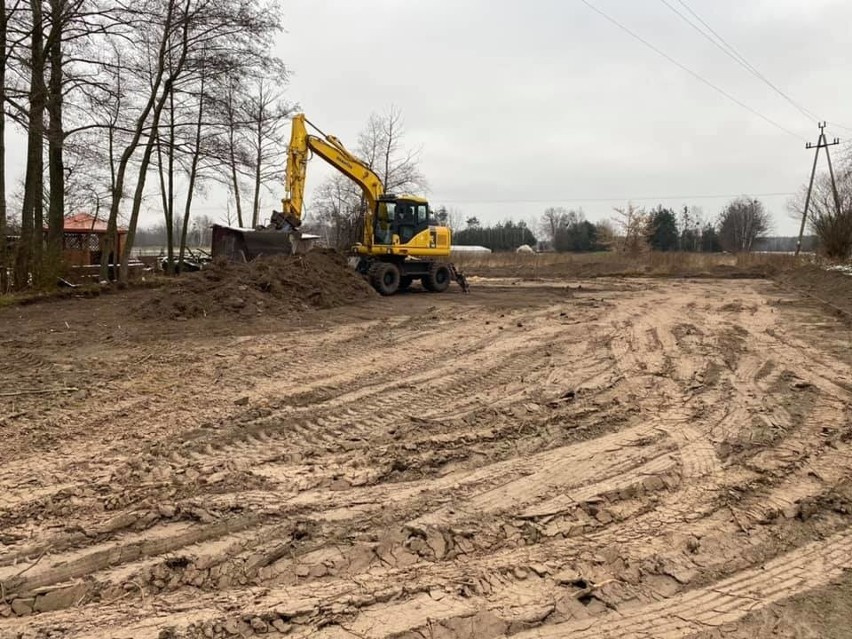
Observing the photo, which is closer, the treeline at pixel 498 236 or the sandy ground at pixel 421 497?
the sandy ground at pixel 421 497

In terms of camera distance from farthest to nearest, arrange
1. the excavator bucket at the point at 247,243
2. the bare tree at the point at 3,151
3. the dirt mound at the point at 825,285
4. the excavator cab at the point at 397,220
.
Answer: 1. the excavator cab at the point at 397,220
2. the excavator bucket at the point at 247,243
3. the dirt mound at the point at 825,285
4. the bare tree at the point at 3,151

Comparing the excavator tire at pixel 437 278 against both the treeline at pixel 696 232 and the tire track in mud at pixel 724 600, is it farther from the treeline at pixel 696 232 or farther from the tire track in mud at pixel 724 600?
the treeline at pixel 696 232

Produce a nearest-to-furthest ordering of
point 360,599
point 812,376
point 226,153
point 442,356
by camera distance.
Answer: point 360,599, point 812,376, point 442,356, point 226,153

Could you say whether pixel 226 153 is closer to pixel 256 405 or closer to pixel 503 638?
pixel 256 405

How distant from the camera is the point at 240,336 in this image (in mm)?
10852

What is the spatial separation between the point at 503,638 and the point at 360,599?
0.73 m

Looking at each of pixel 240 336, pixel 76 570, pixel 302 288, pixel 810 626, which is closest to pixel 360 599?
pixel 76 570

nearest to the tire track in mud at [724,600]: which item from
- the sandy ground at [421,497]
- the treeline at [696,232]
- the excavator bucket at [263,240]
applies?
the sandy ground at [421,497]

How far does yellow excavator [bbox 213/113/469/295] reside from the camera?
692 inches

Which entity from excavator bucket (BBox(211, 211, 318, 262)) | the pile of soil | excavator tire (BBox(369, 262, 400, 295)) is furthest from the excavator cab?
excavator bucket (BBox(211, 211, 318, 262))

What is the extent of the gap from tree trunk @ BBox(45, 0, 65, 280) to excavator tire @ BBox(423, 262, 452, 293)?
1142cm

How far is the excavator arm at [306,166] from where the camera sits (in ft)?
57.3

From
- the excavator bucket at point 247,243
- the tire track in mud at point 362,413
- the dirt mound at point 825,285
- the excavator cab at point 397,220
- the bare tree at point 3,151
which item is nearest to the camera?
the tire track in mud at point 362,413

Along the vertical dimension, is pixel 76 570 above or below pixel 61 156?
below
